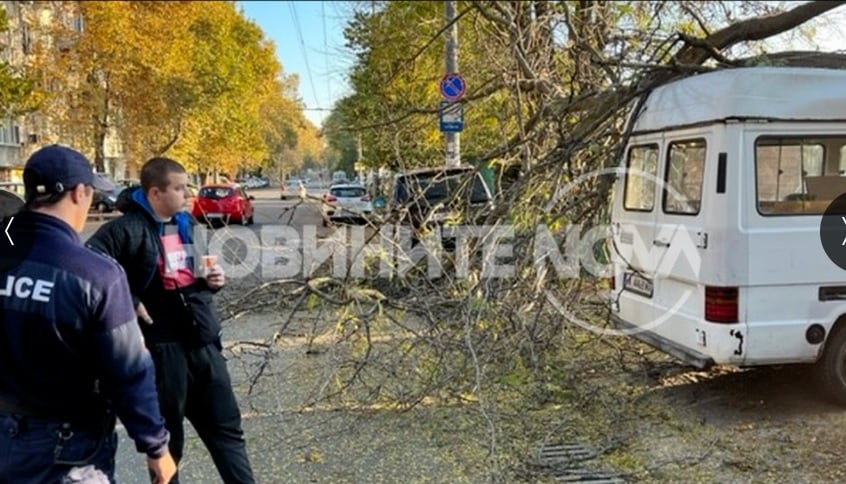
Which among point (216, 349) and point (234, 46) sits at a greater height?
point (234, 46)

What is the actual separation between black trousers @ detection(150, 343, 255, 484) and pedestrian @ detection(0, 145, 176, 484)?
87 cm

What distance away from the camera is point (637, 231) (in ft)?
18.5

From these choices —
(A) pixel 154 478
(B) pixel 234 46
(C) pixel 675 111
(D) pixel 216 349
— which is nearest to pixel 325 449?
(D) pixel 216 349

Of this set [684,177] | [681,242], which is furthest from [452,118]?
[681,242]

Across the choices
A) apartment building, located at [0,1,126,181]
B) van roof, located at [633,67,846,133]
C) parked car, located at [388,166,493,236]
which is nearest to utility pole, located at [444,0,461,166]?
parked car, located at [388,166,493,236]

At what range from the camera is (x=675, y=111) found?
5.07 metres

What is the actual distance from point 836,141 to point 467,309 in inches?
119

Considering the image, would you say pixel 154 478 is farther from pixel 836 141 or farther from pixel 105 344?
pixel 836 141

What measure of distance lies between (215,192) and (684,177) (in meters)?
18.5

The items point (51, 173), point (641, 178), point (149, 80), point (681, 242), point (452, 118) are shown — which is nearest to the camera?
point (51, 173)

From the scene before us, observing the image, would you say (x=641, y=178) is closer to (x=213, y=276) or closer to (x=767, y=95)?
(x=767, y=95)

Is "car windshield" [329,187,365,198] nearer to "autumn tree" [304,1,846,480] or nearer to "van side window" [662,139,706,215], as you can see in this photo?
"autumn tree" [304,1,846,480]

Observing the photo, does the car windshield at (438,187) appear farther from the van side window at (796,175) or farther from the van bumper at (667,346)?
the van side window at (796,175)

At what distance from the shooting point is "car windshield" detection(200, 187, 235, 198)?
21.1m
